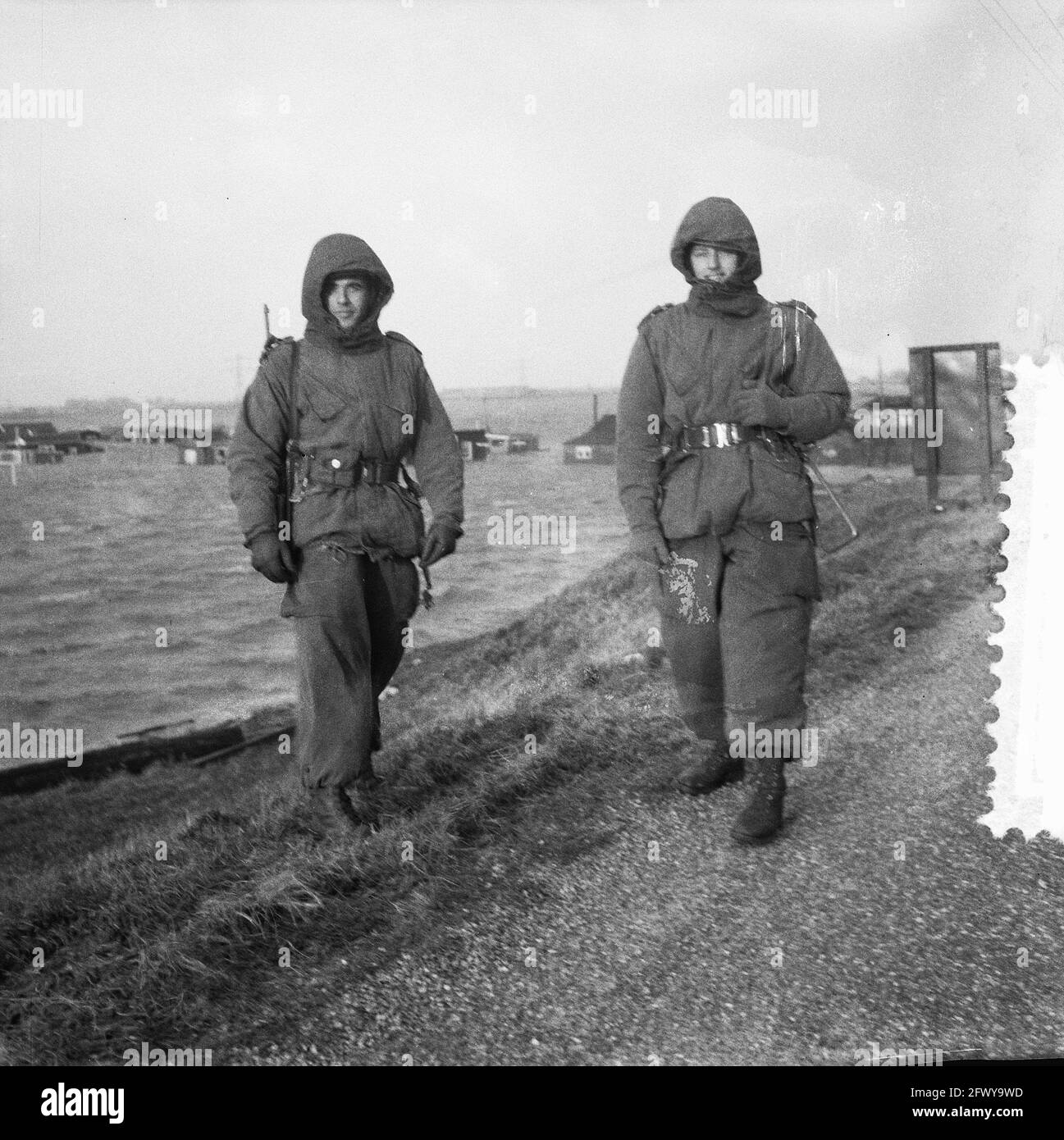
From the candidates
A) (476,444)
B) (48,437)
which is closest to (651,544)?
(476,444)

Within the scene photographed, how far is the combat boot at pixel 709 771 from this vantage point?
169 inches

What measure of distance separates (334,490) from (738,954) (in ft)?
6.31

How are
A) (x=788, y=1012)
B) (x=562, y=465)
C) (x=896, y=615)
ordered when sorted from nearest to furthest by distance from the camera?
(x=788, y=1012) < (x=896, y=615) < (x=562, y=465)

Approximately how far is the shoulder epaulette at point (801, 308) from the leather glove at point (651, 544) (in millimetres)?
870

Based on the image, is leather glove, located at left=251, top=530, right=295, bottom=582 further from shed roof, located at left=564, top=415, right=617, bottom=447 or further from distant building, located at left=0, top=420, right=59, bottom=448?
shed roof, located at left=564, top=415, right=617, bottom=447

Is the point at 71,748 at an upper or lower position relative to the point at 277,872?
lower

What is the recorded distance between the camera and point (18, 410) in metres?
5.81

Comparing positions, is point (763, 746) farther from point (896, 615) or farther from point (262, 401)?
point (896, 615)

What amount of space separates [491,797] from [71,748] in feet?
20.6

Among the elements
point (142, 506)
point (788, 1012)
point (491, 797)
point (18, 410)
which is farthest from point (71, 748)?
point (788, 1012)
